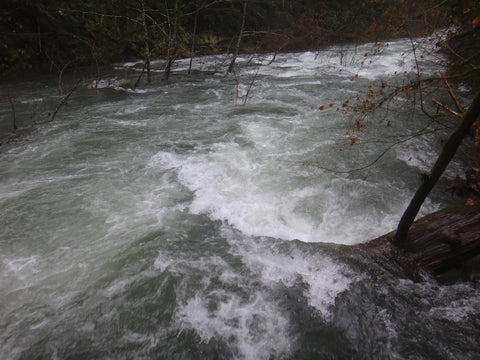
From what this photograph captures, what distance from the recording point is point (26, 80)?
438 inches

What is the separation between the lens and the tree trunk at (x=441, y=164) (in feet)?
7.75

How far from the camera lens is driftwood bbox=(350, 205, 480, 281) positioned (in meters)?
3.07

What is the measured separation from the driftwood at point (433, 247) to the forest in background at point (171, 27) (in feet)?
8.85

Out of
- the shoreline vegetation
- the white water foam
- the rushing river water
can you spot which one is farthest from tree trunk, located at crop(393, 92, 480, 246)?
the white water foam

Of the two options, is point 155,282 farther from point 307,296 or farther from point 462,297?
point 462,297

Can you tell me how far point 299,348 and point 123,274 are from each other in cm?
214

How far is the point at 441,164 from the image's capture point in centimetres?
268

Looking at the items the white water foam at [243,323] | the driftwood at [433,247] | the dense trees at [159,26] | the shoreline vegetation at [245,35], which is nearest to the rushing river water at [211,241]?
the white water foam at [243,323]

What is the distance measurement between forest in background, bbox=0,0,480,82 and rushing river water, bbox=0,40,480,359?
277cm

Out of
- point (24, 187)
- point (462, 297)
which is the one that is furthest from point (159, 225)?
point (462, 297)

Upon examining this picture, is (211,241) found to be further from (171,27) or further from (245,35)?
(171,27)

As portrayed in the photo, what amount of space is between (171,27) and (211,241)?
15061mm

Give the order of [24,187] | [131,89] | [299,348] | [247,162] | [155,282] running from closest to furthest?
[299,348], [155,282], [24,187], [247,162], [131,89]

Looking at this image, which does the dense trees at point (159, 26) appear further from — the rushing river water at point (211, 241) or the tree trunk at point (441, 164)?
the rushing river water at point (211, 241)
